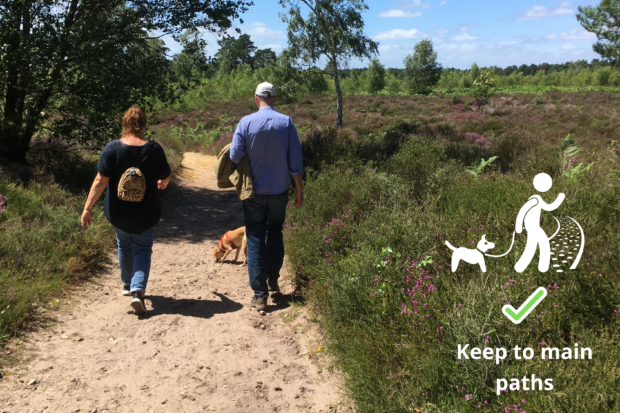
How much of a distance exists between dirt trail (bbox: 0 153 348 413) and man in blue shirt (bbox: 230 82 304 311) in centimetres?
57

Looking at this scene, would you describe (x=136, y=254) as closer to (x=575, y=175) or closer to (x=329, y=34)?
(x=575, y=175)

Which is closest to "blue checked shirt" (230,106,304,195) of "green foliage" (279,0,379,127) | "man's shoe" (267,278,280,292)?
"man's shoe" (267,278,280,292)

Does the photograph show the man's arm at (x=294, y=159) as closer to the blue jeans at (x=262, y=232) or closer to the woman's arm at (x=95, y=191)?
the blue jeans at (x=262, y=232)

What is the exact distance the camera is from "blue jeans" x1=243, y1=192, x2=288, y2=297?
4.29m

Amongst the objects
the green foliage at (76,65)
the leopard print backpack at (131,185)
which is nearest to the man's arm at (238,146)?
the leopard print backpack at (131,185)

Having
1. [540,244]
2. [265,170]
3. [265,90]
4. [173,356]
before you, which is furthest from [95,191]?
[540,244]

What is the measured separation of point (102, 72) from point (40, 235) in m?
3.86

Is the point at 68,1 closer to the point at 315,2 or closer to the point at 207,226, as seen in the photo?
the point at 207,226

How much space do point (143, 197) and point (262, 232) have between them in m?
1.20

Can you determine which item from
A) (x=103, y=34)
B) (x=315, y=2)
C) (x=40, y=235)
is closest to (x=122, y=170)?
(x=40, y=235)

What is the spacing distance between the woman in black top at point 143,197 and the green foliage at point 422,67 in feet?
220

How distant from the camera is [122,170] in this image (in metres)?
4.08

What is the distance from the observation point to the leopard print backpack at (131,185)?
404 centimetres

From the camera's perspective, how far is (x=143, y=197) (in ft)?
13.8
